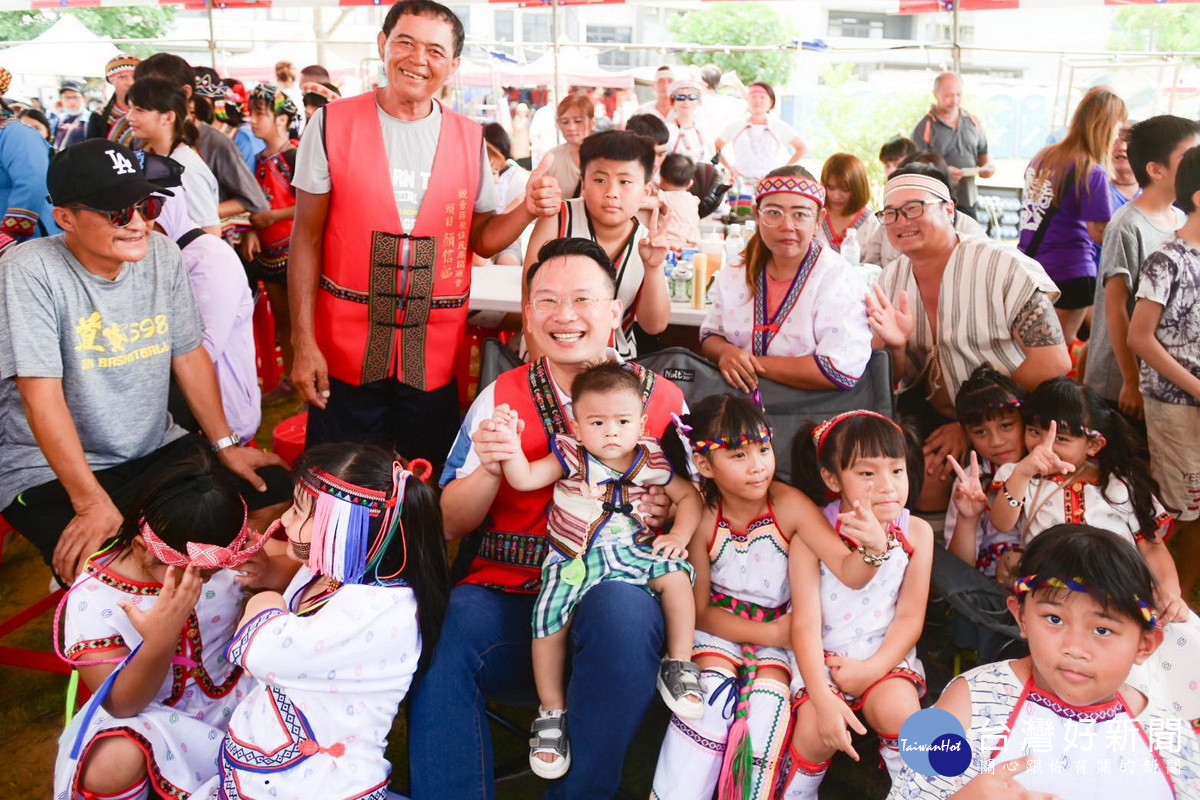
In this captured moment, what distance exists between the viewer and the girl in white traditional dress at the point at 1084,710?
1.54 m

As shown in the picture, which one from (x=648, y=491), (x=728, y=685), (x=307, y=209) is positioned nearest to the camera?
(x=728, y=685)

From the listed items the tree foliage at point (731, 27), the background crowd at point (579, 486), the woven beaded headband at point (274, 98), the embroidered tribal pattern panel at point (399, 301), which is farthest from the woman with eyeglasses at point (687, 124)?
the tree foliage at point (731, 27)

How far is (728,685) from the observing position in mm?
1947

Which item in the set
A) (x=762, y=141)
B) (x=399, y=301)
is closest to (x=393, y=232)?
(x=399, y=301)

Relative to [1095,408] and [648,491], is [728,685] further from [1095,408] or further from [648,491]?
[1095,408]

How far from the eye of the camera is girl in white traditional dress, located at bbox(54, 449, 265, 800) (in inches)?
71.0

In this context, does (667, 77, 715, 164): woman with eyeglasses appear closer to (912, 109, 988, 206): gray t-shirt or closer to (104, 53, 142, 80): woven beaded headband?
(912, 109, 988, 206): gray t-shirt

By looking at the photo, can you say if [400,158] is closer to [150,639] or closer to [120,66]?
[150,639]

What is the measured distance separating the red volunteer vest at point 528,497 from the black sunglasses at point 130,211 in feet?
3.11

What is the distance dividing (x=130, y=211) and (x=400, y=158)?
74 centimetres

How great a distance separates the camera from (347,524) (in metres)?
1.76

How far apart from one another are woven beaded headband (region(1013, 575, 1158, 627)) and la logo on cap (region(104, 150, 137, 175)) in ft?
7.01

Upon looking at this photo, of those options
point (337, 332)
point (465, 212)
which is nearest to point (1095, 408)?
point (465, 212)

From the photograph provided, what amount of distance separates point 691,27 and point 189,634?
30981 millimetres
